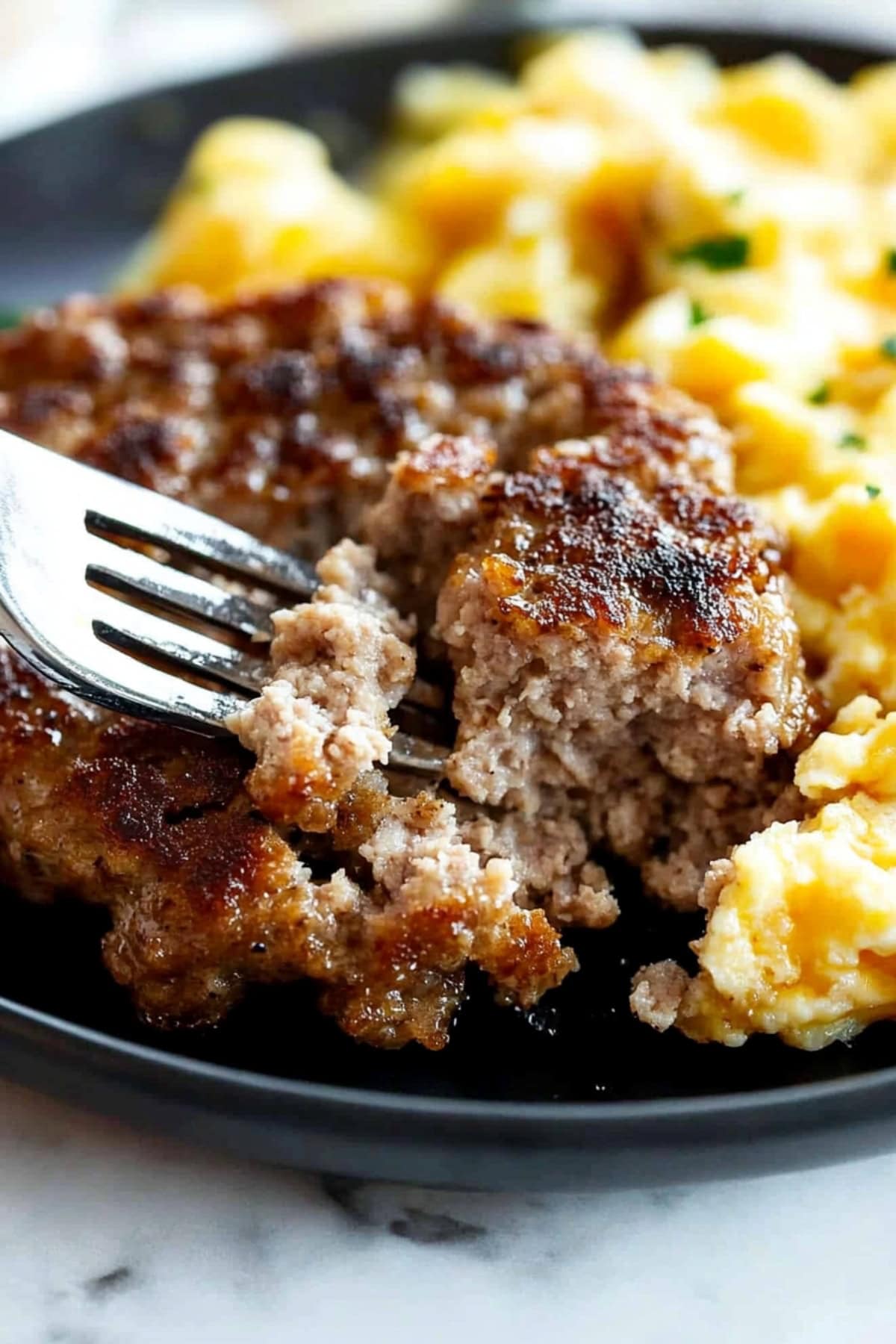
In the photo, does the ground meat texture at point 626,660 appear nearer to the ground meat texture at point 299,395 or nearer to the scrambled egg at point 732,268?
the scrambled egg at point 732,268

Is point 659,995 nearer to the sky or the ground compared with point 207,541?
nearer to the ground

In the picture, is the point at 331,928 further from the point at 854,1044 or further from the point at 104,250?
the point at 104,250

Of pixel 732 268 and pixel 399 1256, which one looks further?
pixel 732 268

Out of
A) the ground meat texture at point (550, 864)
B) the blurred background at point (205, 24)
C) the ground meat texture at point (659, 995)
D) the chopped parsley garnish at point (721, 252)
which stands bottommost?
the ground meat texture at point (659, 995)

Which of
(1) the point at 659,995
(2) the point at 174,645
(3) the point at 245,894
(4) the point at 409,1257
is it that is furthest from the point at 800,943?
(2) the point at 174,645

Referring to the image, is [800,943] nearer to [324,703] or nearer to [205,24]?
[324,703]

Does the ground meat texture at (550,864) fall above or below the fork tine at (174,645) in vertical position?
below

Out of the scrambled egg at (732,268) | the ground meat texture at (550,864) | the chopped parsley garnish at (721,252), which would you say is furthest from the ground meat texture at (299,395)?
the ground meat texture at (550,864)

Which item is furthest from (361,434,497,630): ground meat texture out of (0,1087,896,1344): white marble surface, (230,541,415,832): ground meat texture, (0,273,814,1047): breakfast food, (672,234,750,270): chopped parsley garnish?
(672,234,750,270): chopped parsley garnish
